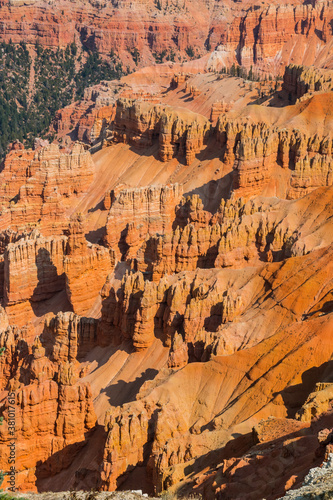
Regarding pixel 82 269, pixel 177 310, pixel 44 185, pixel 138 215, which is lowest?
pixel 44 185

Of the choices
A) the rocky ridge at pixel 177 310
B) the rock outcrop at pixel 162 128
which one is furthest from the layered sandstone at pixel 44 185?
the rock outcrop at pixel 162 128

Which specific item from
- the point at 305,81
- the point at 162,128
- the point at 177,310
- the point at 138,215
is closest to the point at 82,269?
the point at 138,215

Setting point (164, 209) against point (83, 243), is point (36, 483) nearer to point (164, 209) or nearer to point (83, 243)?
point (83, 243)

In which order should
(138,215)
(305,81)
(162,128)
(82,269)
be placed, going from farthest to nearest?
1. (305,81)
2. (162,128)
3. (138,215)
4. (82,269)

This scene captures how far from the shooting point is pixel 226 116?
10306 centimetres

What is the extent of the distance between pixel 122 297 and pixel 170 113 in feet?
175

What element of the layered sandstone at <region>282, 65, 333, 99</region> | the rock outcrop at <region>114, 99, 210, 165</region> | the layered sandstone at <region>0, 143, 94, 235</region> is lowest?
the layered sandstone at <region>0, 143, 94, 235</region>

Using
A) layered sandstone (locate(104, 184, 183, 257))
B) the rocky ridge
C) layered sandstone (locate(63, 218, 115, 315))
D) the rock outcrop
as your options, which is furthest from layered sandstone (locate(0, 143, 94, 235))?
layered sandstone (locate(63, 218, 115, 315))

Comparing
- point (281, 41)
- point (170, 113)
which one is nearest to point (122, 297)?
point (170, 113)

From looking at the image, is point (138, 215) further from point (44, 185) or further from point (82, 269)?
point (82, 269)

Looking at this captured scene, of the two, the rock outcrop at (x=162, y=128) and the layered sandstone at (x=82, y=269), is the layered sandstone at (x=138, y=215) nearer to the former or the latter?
the layered sandstone at (x=82, y=269)

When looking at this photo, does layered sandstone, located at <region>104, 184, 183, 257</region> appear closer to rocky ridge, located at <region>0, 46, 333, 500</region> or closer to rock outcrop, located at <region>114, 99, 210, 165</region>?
rocky ridge, located at <region>0, 46, 333, 500</region>

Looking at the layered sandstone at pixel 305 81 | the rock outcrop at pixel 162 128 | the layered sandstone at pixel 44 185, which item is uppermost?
the layered sandstone at pixel 305 81

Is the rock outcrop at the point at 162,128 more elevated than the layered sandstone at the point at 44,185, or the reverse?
the rock outcrop at the point at 162,128
